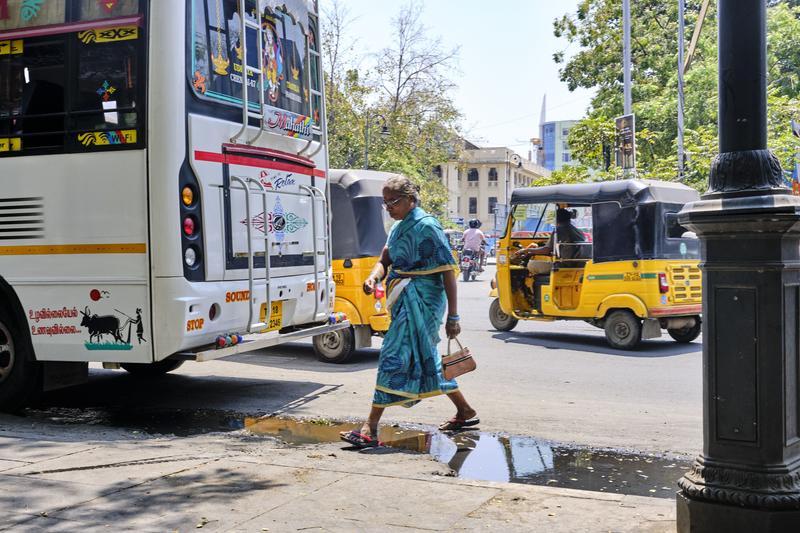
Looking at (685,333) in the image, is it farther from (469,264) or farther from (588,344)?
(469,264)

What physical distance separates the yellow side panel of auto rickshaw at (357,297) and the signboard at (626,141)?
13173mm

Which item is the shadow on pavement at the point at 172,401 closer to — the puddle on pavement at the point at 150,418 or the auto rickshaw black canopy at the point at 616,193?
the puddle on pavement at the point at 150,418

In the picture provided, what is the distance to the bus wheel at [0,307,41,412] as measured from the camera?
720 cm

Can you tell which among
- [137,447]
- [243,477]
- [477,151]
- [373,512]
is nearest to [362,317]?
Answer: [137,447]

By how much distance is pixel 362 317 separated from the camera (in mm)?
10484

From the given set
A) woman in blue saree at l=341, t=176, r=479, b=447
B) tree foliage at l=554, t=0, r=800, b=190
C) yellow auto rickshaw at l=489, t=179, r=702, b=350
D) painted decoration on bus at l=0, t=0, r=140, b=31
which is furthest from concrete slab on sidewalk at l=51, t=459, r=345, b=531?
tree foliage at l=554, t=0, r=800, b=190

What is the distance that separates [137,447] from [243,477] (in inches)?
52.6

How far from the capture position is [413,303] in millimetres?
6344

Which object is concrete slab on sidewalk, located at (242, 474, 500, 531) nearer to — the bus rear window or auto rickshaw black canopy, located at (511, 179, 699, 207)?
the bus rear window

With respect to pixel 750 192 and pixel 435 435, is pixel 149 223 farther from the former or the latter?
pixel 750 192

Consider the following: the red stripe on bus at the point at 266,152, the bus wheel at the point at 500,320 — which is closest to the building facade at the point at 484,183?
the bus wheel at the point at 500,320

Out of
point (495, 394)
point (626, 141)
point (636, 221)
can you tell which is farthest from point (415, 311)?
point (626, 141)

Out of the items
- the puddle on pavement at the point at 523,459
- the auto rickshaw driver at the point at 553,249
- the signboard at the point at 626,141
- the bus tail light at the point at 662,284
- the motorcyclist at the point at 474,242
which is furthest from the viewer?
the motorcyclist at the point at 474,242

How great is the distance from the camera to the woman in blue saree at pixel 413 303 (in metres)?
6.27
